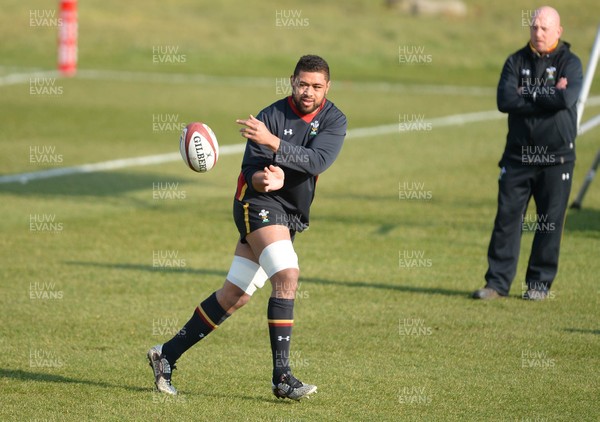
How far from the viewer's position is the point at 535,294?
11336 millimetres

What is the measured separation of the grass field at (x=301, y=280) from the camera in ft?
26.8

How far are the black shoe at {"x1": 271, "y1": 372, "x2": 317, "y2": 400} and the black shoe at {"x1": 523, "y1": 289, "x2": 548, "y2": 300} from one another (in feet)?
13.6

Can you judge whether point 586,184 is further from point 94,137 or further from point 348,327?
point 94,137

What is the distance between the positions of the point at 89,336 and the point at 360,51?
3411 centimetres

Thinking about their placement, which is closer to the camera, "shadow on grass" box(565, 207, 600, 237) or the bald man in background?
the bald man in background

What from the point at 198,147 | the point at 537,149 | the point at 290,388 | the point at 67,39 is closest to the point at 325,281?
the point at 537,149

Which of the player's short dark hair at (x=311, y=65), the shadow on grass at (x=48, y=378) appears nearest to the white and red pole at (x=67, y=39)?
the shadow on grass at (x=48, y=378)

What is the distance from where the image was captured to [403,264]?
42.1ft

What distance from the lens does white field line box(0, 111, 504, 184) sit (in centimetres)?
1862

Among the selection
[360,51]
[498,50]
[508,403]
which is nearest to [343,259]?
[508,403]

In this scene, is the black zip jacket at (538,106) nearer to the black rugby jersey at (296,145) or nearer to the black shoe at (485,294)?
the black shoe at (485,294)

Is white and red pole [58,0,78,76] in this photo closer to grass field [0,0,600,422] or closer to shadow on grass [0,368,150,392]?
grass field [0,0,600,422]

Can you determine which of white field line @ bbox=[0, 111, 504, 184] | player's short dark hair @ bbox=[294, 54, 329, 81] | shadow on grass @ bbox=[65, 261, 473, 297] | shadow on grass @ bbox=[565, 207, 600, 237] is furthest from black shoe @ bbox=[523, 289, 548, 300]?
white field line @ bbox=[0, 111, 504, 184]

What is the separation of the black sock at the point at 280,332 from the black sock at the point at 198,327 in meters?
0.44
